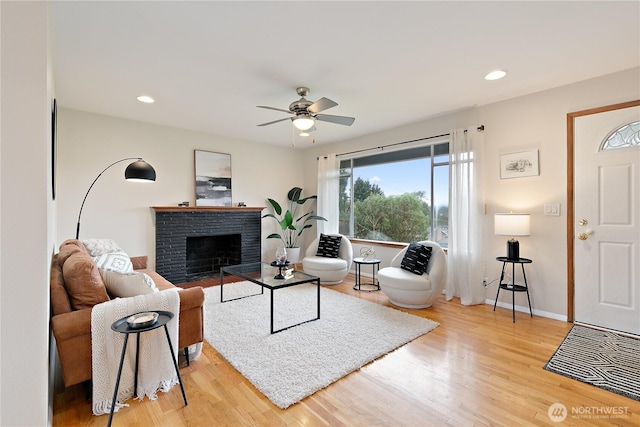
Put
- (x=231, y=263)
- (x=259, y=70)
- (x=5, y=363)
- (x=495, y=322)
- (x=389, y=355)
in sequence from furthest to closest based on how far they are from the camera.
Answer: (x=231, y=263) → (x=495, y=322) → (x=259, y=70) → (x=389, y=355) → (x=5, y=363)

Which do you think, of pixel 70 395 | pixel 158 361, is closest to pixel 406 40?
pixel 158 361

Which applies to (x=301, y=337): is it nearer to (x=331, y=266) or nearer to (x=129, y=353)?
(x=129, y=353)

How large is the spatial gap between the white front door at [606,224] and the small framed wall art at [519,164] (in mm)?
367

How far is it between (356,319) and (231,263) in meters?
3.22

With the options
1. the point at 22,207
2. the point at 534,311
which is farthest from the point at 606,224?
the point at 22,207

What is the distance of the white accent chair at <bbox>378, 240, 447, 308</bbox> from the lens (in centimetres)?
352

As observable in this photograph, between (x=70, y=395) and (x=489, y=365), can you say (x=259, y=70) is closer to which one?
(x=70, y=395)

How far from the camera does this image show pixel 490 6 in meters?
1.92

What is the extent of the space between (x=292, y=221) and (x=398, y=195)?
2.26m

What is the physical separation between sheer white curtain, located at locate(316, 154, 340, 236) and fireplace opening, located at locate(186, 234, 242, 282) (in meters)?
1.71

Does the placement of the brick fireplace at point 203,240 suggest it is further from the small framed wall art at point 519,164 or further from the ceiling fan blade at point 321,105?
the small framed wall art at point 519,164

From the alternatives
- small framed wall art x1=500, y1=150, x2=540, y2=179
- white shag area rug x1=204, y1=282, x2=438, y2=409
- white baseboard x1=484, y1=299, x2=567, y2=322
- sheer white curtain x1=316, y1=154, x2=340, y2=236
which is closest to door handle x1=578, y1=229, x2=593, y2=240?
small framed wall art x1=500, y1=150, x2=540, y2=179

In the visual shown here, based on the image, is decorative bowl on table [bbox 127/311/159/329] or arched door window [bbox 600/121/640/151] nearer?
decorative bowl on table [bbox 127/311/159/329]

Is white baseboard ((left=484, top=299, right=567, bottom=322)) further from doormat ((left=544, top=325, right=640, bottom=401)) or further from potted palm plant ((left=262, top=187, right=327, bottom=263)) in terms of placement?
potted palm plant ((left=262, top=187, right=327, bottom=263))
